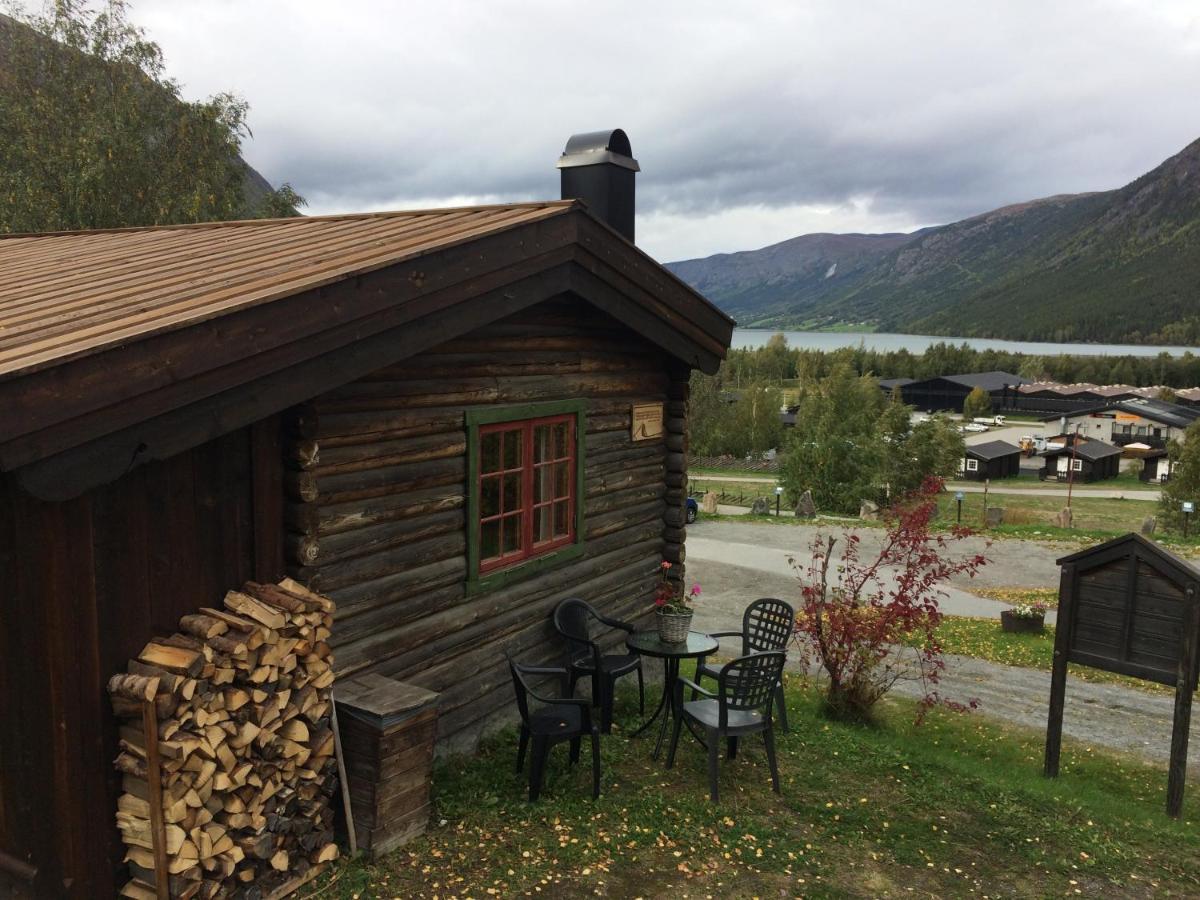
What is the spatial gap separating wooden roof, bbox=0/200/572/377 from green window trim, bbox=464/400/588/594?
1408mm

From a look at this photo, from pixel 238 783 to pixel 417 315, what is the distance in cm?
275

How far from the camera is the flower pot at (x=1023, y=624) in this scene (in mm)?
14391

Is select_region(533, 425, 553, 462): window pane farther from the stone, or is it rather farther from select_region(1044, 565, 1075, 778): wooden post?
the stone

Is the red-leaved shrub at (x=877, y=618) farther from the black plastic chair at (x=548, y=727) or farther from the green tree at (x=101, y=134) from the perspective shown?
the green tree at (x=101, y=134)

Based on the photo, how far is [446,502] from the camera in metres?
6.14

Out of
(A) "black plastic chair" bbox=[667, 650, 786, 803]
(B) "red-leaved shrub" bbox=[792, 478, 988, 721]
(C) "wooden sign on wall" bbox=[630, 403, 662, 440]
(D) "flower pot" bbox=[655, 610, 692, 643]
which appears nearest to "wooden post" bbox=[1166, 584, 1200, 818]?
(B) "red-leaved shrub" bbox=[792, 478, 988, 721]

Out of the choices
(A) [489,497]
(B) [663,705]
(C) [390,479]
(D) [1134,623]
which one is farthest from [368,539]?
(D) [1134,623]

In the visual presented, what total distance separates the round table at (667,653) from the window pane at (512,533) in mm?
1379

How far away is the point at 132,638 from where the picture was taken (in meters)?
4.17

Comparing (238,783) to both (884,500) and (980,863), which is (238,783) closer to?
(980,863)

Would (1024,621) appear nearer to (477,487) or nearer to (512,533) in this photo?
(512,533)

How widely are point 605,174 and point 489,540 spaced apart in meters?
4.06

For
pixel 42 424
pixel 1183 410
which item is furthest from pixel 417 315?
pixel 1183 410

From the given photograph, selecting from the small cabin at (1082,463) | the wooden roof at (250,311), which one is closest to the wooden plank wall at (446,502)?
the wooden roof at (250,311)
